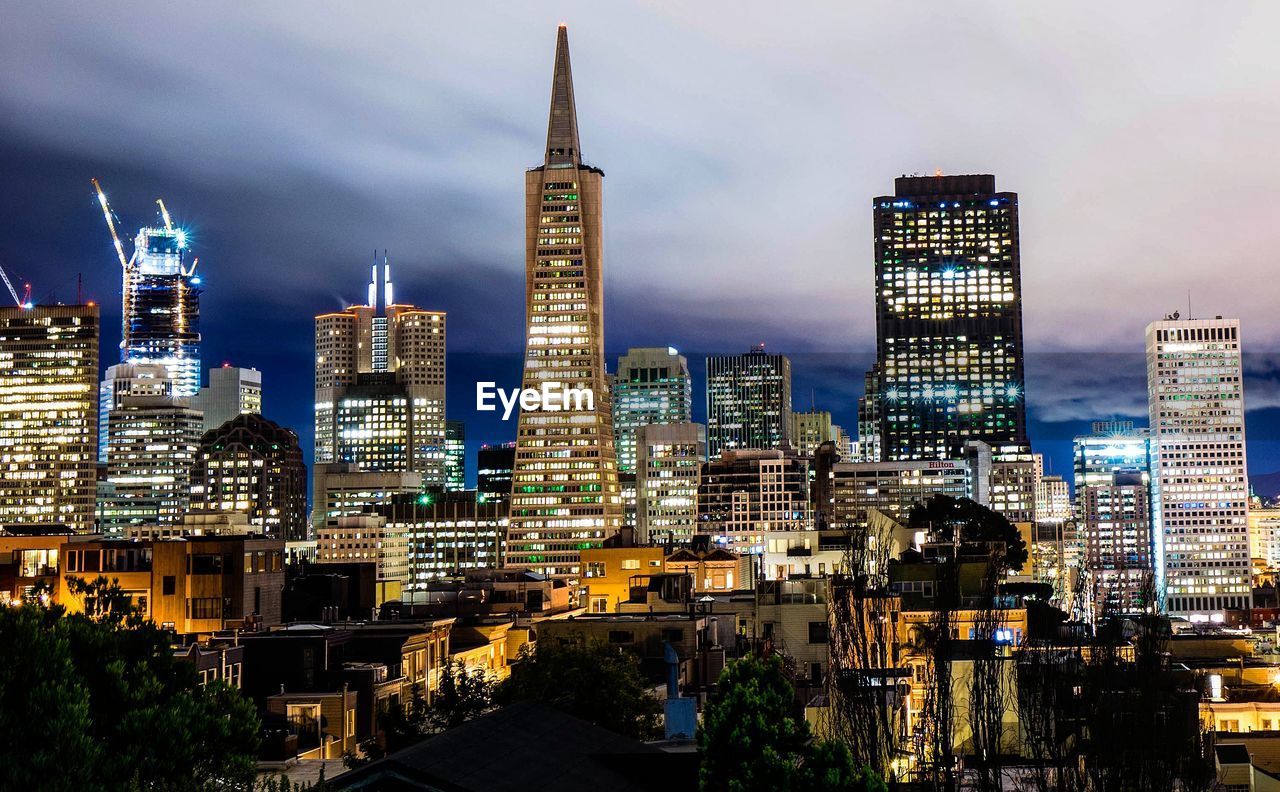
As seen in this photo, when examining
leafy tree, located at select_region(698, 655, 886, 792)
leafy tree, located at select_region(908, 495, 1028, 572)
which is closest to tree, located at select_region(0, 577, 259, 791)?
leafy tree, located at select_region(698, 655, 886, 792)

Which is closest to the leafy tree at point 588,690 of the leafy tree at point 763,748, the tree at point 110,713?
the leafy tree at point 763,748

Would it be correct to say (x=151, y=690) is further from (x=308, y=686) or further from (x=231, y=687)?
(x=308, y=686)

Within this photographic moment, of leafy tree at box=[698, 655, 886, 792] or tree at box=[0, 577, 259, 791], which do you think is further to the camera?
leafy tree at box=[698, 655, 886, 792]

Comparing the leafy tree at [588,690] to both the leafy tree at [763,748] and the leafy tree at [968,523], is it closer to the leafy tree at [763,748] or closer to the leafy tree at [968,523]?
the leafy tree at [763,748]

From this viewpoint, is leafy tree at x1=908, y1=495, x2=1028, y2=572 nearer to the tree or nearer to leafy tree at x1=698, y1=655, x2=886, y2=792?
leafy tree at x1=698, y1=655, x2=886, y2=792

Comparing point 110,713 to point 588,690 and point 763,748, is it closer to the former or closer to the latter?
point 763,748
